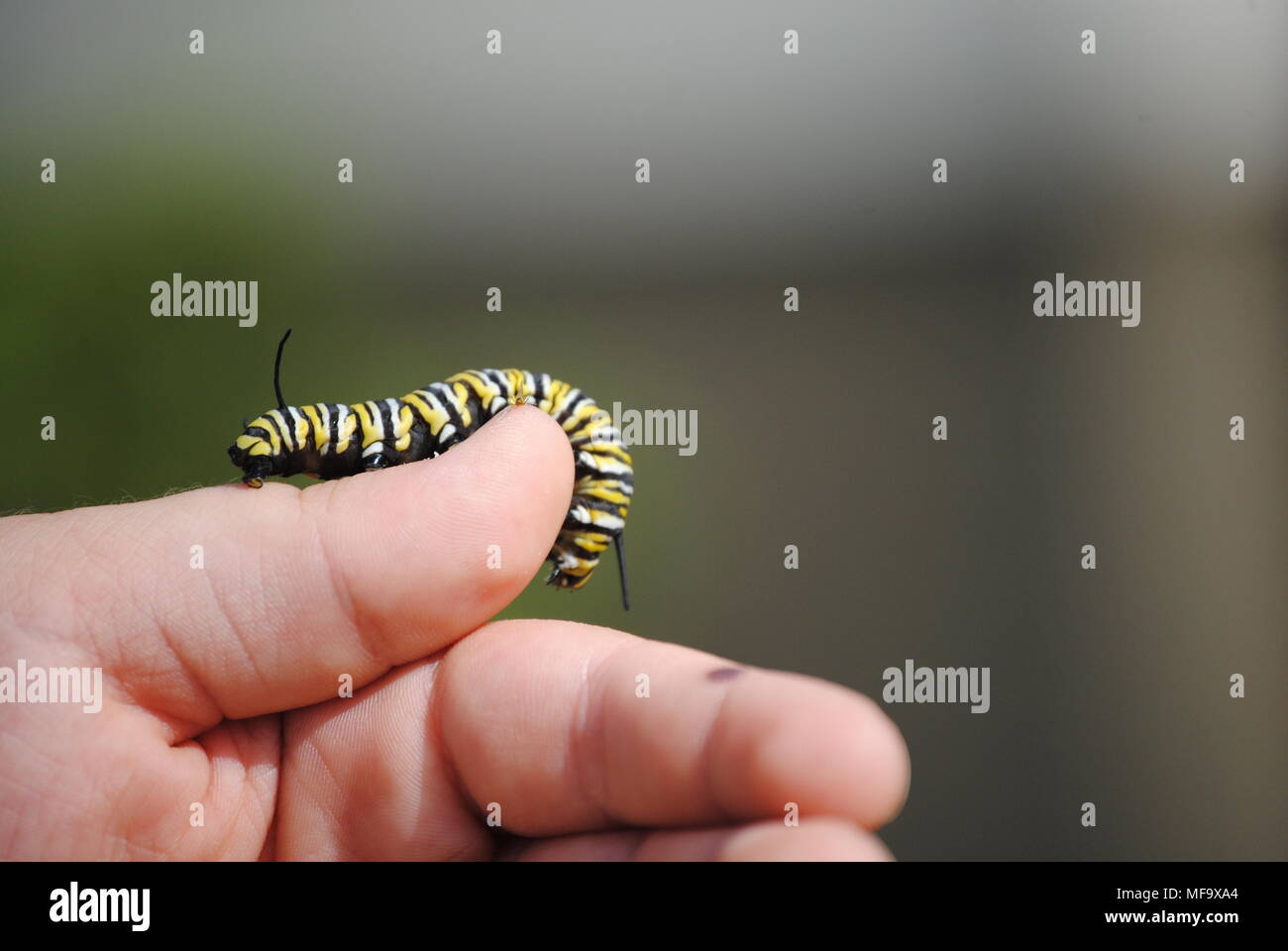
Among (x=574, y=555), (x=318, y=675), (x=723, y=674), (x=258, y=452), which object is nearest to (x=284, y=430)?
(x=258, y=452)

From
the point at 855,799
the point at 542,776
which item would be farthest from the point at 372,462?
the point at 855,799

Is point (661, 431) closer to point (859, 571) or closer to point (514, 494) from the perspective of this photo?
point (859, 571)

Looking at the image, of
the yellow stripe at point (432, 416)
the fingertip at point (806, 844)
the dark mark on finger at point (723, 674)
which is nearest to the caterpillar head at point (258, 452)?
the yellow stripe at point (432, 416)

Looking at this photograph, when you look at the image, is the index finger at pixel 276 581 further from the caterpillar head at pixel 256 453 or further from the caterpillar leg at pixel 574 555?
the caterpillar leg at pixel 574 555

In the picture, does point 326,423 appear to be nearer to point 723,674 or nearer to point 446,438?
point 446,438

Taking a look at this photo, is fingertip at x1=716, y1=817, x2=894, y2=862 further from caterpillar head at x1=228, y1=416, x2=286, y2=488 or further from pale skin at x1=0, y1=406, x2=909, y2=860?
caterpillar head at x1=228, y1=416, x2=286, y2=488

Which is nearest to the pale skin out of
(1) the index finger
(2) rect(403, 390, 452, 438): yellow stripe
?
(1) the index finger
